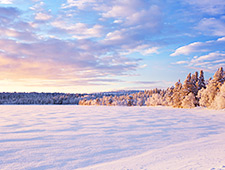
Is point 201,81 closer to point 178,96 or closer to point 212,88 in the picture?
point 178,96

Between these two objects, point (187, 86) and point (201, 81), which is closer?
point (187, 86)

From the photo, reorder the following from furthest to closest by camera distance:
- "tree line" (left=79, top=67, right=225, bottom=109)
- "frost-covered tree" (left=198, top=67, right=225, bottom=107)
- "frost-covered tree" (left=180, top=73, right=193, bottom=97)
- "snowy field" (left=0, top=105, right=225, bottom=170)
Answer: "frost-covered tree" (left=180, top=73, right=193, bottom=97)
"frost-covered tree" (left=198, top=67, right=225, bottom=107)
"tree line" (left=79, top=67, right=225, bottom=109)
"snowy field" (left=0, top=105, right=225, bottom=170)

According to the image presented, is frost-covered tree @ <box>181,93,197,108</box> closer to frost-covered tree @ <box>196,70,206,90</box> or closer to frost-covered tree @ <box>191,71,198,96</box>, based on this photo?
frost-covered tree @ <box>191,71,198,96</box>

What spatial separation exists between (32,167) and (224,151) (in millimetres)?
6102

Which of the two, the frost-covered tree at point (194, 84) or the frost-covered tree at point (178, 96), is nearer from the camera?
the frost-covered tree at point (194, 84)

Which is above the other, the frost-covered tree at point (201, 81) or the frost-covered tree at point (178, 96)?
the frost-covered tree at point (201, 81)

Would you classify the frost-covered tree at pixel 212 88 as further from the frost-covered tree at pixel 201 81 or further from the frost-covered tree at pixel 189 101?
the frost-covered tree at pixel 201 81

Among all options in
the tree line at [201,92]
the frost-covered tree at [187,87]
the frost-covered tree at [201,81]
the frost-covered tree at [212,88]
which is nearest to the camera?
the tree line at [201,92]

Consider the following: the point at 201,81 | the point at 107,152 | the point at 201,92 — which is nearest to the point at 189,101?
the point at 201,92

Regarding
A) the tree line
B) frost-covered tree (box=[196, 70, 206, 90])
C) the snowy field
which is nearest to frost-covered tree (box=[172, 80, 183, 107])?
the tree line

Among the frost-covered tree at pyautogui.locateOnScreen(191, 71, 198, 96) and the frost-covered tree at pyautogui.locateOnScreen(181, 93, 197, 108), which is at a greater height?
the frost-covered tree at pyautogui.locateOnScreen(191, 71, 198, 96)

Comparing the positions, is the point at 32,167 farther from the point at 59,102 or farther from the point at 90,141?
the point at 59,102

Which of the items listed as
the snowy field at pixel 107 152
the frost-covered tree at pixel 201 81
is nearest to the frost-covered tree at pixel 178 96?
the frost-covered tree at pixel 201 81

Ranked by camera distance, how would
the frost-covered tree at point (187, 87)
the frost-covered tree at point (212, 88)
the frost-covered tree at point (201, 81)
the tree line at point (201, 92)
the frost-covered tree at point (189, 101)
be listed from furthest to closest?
the frost-covered tree at point (201, 81) → the frost-covered tree at point (187, 87) → the frost-covered tree at point (189, 101) → the frost-covered tree at point (212, 88) → the tree line at point (201, 92)
